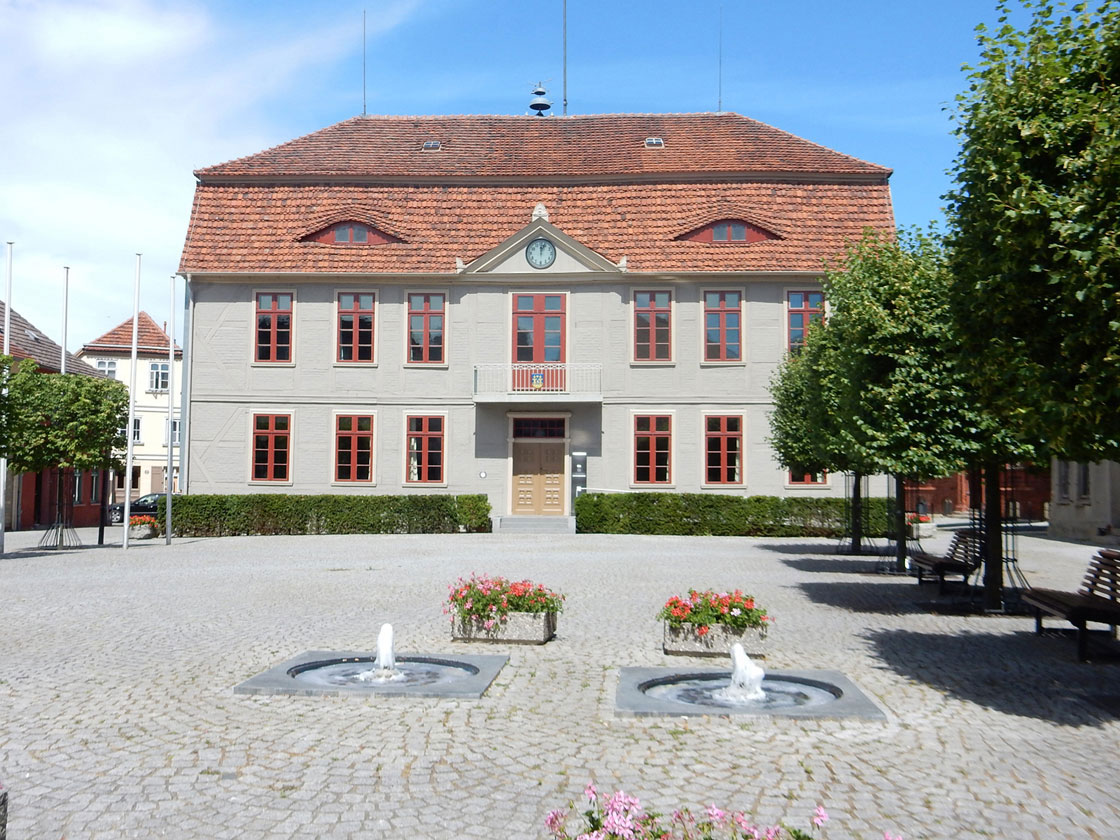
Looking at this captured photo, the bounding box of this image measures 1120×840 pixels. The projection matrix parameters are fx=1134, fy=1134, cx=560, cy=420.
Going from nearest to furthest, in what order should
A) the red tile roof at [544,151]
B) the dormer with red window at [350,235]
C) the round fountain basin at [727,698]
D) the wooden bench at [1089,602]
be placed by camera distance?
the round fountain basin at [727,698]
the wooden bench at [1089,602]
the dormer with red window at [350,235]
the red tile roof at [544,151]

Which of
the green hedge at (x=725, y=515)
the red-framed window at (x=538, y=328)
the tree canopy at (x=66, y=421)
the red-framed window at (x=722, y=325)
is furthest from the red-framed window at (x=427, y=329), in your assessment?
the tree canopy at (x=66, y=421)

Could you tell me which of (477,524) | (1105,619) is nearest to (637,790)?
(1105,619)

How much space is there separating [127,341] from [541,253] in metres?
32.7

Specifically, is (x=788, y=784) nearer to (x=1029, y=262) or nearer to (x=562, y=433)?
(x=1029, y=262)

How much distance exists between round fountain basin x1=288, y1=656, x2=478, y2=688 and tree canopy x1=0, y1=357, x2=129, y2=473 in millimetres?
18282

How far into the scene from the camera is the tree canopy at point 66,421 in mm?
25422

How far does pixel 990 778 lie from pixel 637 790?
2.01 m

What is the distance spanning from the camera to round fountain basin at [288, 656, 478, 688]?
8930mm

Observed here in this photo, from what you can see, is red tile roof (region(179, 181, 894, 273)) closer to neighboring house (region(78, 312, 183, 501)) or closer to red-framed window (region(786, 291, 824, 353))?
red-framed window (region(786, 291, 824, 353))

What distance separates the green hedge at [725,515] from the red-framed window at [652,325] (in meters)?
4.75

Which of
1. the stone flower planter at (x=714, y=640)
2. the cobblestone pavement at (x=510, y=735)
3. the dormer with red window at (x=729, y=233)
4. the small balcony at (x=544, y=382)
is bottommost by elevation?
the cobblestone pavement at (x=510, y=735)

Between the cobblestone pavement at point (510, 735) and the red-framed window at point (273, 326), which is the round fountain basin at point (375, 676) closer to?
the cobblestone pavement at point (510, 735)

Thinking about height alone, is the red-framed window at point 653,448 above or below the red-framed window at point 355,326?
below

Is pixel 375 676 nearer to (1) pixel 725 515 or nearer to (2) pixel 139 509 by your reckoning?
(1) pixel 725 515
